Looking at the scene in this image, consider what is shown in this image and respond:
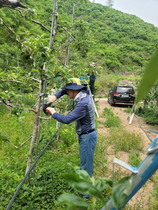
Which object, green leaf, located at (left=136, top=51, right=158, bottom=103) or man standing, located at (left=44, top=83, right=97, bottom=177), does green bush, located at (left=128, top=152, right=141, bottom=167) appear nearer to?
man standing, located at (left=44, top=83, right=97, bottom=177)

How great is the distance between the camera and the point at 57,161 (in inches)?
152

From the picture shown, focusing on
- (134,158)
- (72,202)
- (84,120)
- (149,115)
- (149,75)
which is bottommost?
(149,115)

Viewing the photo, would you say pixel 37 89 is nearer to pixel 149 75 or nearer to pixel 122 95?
pixel 149 75

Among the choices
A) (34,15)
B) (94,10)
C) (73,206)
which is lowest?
(73,206)

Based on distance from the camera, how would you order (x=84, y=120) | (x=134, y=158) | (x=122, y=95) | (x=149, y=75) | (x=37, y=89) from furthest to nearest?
(x=122, y=95) → (x=37, y=89) → (x=134, y=158) → (x=84, y=120) → (x=149, y=75)

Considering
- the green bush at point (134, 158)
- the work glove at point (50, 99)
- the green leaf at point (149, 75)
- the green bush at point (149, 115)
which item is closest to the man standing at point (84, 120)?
the work glove at point (50, 99)

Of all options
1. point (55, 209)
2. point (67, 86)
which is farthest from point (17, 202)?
point (67, 86)

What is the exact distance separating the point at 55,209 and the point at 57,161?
1232 mm

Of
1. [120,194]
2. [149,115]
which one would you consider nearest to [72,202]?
[120,194]

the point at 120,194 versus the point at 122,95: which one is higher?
the point at 120,194

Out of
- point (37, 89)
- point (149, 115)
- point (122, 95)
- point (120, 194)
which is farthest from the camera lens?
point (122, 95)

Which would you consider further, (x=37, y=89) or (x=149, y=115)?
(x=149, y=115)

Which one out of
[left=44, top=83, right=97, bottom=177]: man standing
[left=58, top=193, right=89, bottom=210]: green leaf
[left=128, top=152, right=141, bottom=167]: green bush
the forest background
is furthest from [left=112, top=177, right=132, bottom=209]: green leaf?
[left=128, top=152, right=141, bottom=167]: green bush

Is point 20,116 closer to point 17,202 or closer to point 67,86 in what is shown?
point 67,86
